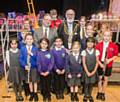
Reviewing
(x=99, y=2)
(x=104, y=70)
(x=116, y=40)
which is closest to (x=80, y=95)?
(x=104, y=70)

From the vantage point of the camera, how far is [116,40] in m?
7.04

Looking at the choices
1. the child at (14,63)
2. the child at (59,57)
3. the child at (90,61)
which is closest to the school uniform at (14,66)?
the child at (14,63)

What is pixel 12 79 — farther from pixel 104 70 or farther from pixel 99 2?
pixel 99 2

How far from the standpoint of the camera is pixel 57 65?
5434 millimetres

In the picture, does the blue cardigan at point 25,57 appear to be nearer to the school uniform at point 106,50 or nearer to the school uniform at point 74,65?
the school uniform at point 74,65

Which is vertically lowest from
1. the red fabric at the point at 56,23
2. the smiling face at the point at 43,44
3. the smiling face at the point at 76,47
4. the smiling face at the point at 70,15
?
the smiling face at the point at 76,47

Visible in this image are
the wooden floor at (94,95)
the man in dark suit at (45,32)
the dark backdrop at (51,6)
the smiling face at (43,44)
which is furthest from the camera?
the dark backdrop at (51,6)

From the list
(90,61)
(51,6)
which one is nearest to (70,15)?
(90,61)

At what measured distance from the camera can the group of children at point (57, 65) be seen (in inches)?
209

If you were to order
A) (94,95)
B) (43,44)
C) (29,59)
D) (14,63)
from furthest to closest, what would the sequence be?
1. (94,95)
2. (14,63)
3. (29,59)
4. (43,44)

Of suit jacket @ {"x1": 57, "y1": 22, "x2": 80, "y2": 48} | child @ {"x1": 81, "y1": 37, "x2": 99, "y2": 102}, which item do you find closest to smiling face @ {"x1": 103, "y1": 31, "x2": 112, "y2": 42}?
child @ {"x1": 81, "y1": 37, "x2": 99, "y2": 102}

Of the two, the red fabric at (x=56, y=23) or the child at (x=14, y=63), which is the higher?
the red fabric at (x=56, y=23)

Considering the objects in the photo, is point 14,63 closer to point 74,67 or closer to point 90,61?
point 74,67

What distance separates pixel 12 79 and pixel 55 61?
0.70 meters
